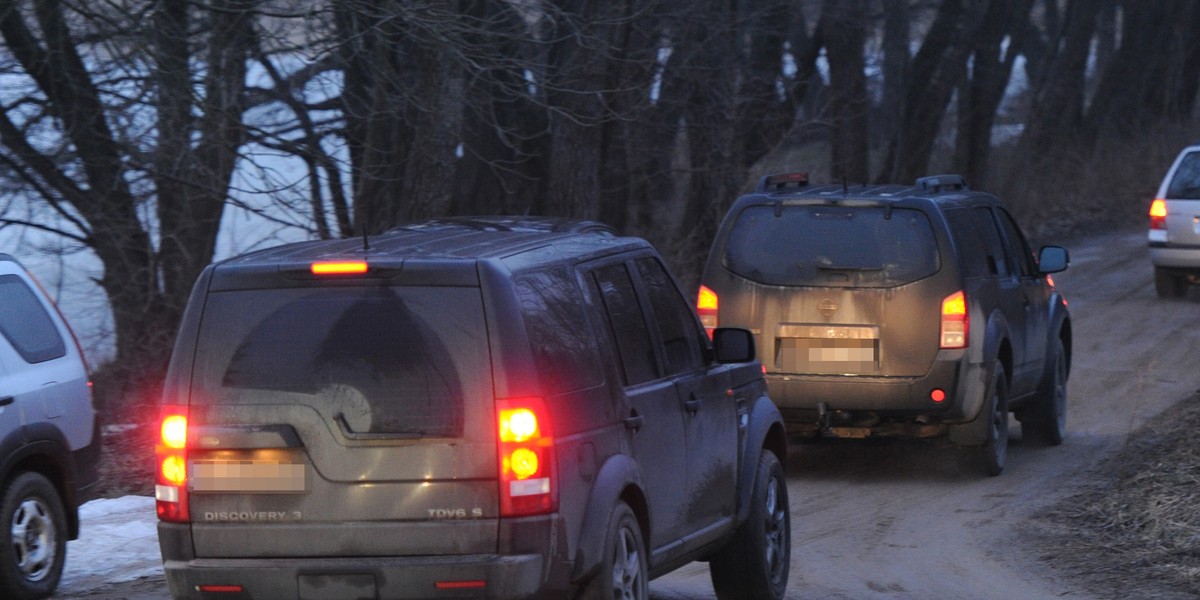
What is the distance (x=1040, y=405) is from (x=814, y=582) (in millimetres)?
4328

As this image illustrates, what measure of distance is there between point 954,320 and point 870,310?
52 centimetres

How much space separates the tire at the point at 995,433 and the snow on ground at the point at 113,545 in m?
5.13

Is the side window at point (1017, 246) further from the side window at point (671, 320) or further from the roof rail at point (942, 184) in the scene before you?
the side window at point (671, 320)

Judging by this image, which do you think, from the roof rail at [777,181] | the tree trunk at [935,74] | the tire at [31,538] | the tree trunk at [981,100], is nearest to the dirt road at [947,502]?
the tire at [31,538]

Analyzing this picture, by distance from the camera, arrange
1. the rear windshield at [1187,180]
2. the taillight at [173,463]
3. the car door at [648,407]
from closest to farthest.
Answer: the taillight at [173,463], the car door at [648,407], the rear windshield at [1187,180]

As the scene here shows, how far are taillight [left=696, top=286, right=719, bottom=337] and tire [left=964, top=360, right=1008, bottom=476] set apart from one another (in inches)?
71.5

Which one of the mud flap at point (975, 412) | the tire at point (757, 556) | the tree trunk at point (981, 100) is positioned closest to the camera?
the tire at point (757, 556)

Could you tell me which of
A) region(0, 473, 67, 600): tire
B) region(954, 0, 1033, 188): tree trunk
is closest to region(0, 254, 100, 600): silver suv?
region(0, 473, 67, 600): tire

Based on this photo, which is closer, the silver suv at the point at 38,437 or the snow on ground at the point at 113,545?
the silver suv at the point at 38,437

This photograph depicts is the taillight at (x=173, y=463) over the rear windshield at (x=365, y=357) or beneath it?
beneath

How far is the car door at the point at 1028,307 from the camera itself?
11.0 m

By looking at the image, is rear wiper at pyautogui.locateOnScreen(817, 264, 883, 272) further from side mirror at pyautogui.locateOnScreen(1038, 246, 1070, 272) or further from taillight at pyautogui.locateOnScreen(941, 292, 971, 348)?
side mirror at pyautogui.locateOnScreen(1038, 246, 1070, 272)

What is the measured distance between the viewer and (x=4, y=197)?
13.1 m

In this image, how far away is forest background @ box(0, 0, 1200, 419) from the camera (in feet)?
41.3
